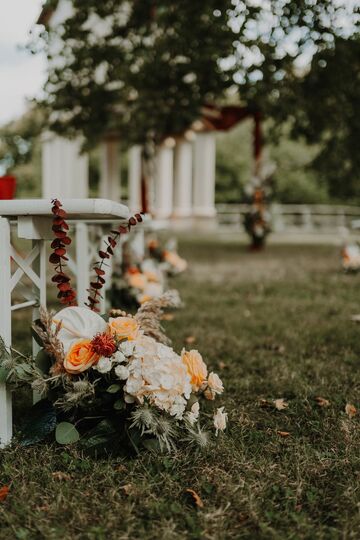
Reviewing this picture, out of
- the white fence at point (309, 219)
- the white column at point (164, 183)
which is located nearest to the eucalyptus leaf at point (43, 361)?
the white column at point (164, 183)

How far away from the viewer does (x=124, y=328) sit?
8.13 feet

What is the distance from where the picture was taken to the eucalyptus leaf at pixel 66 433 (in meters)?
2.36

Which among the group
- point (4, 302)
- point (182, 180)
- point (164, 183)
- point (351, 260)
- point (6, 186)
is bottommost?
point (351, 260)

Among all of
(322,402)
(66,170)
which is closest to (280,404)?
(322,402)

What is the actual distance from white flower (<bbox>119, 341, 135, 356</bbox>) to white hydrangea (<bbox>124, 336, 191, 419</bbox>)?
0.06ft

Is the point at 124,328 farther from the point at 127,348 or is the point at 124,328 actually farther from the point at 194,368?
the point at 194,368

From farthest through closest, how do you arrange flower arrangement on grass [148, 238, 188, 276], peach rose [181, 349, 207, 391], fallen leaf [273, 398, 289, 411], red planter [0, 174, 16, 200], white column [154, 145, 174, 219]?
1. white column [154, 145, 174, 219]
2. flower arrangement on grass [148, 238, 188, 276]
3. red planter [0, 174, 16, 200]
4. fallen leaf [273, 398, 289, 411]
5. peach rose [181, 349, 207, 391]

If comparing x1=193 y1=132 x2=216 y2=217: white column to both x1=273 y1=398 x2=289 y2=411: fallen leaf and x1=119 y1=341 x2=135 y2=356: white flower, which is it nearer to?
x1=273 y1=398 x2=289 y2=411: fallen leaf

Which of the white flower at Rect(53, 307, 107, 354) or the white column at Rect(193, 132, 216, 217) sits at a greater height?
the white column at Rect(193, 132, 216, 217)

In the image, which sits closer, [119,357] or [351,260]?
[119,357]

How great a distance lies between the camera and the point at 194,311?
5812 mm

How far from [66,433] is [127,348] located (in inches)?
16.9

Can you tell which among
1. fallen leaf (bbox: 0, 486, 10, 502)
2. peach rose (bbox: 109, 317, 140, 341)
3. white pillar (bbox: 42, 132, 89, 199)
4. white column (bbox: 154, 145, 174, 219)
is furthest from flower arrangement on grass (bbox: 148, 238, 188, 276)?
white column (bbox: 154, 145, 174, 219)

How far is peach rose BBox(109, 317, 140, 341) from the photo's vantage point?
2457mm
